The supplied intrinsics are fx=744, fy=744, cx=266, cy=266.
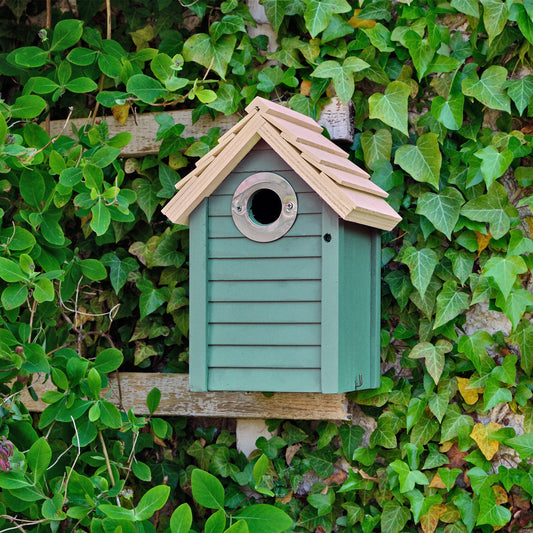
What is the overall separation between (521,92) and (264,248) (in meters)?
0.75

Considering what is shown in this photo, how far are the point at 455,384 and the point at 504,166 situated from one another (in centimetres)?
55

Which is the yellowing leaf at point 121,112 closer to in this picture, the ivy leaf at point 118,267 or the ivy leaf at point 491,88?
the ivy leaf at point 118,267

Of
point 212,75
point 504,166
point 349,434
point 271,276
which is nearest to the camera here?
point 271,276

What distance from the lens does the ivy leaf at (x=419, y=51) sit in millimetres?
1826

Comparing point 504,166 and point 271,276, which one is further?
point 504,166

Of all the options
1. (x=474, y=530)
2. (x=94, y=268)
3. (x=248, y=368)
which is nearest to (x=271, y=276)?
(x=248, y=368)

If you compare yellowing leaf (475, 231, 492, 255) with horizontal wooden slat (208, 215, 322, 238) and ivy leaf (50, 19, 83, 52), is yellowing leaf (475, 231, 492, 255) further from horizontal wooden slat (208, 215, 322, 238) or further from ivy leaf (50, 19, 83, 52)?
ivy leaf (50, 19, 83, 52)

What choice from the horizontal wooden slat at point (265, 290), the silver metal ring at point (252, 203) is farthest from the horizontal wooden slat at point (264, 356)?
the silver metal ring at point (252, 203)

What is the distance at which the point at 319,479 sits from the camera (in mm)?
1999

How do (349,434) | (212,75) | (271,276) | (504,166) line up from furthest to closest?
(212,75) → (349,434) → (504,166) → (271,276)

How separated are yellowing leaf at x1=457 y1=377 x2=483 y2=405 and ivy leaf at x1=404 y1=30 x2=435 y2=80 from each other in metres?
0.76

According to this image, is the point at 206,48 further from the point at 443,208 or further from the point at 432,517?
the point at 432,517

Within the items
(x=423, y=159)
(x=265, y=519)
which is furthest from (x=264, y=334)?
(x=423, y=159)

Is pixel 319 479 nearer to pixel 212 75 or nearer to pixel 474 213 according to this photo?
pixel 474 213
